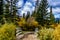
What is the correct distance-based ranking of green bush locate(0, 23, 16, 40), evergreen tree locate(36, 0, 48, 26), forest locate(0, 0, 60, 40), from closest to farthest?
green bush locate(0, 23, 16, 40), forest locate(0, 0, 60, 40), evergreen tree locate(36, 0, 48, 26)

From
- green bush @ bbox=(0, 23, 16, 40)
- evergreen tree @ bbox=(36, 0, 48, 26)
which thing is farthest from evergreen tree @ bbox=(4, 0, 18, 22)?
green bush @ bbox=(0, 23, 16, 40)

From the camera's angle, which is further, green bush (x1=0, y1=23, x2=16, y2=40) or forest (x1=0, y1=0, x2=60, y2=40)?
forest (x1=0, y1=0, x2=60, y2=40)

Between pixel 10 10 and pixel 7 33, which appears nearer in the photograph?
pixel 7 33

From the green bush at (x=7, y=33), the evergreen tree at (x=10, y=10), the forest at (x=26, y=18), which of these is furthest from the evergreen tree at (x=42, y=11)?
the green bush at (x=7, y=33)

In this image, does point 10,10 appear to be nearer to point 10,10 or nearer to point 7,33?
point 10,10

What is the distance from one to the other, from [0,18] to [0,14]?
1696 millimetres

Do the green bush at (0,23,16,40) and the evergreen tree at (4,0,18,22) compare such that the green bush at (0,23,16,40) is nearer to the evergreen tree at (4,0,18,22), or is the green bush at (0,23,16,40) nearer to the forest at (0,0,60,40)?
the forest at (0,0,60,40)

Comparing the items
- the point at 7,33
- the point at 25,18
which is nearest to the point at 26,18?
the point at 25,18

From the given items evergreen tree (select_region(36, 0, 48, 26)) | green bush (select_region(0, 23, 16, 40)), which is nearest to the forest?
evergreen tree (select_region(36, 0, 48, 26))

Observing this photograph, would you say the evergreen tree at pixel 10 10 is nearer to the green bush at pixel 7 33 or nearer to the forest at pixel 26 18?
the forest at pixel 26 18

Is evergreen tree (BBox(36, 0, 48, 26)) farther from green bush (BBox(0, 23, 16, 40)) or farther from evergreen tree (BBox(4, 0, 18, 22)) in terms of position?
green bush (BBox(0, 23, 16, 40))

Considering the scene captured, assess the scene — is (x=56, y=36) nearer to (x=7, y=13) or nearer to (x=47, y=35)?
(x=47, y=35)

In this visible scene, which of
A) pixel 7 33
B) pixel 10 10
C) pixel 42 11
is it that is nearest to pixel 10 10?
pixel 10 10

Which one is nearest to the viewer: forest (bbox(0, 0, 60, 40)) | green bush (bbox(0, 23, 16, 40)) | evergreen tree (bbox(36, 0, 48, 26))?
green bush (bbox(0, 23, 16, 40))
